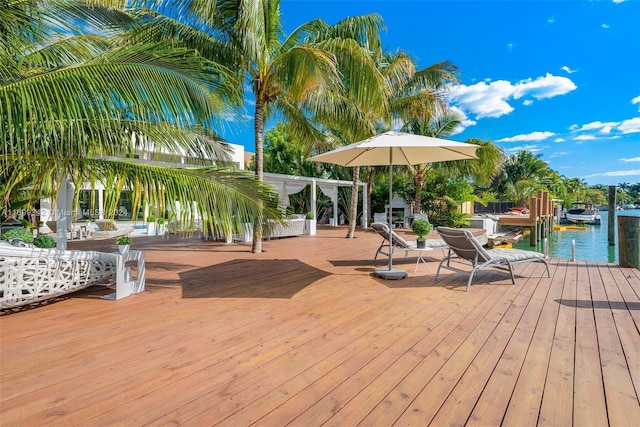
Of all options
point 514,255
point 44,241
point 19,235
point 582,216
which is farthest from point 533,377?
point 582,216

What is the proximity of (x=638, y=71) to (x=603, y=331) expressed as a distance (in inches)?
1195

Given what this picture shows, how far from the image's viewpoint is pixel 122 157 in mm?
3604

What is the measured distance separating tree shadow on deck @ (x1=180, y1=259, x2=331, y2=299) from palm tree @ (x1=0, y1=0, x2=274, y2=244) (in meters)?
1.32

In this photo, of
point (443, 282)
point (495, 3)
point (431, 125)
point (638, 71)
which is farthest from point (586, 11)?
point (443, 282)

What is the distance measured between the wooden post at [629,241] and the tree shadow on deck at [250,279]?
5651mm

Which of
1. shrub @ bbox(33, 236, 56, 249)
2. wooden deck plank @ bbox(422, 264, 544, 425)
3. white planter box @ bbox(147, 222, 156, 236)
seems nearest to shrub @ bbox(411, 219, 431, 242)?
wooden deck plank @ bbox(422, 264, 544, 425)

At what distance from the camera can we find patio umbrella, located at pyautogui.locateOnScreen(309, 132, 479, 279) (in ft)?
14.6

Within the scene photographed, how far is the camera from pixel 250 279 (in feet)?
17.3

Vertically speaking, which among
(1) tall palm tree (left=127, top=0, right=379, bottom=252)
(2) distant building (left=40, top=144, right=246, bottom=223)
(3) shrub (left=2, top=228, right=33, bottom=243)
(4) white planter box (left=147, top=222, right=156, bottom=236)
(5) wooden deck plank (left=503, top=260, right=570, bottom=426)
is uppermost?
(1) tall palm tree (left=127, top=0, right=379, bottom=252)

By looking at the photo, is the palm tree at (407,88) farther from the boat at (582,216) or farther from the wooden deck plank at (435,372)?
the boat at (582,216)

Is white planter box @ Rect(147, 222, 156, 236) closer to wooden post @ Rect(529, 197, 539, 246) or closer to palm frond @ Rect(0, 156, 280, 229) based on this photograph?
palm frond @ Rect(0, 156, 280, 229)

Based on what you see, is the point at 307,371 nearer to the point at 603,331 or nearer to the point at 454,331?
the point at 454,331

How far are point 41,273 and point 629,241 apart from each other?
918 centimetres

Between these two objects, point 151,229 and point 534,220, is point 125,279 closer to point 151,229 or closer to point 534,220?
point 151,229
